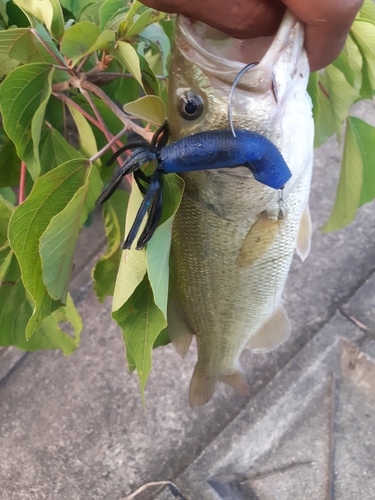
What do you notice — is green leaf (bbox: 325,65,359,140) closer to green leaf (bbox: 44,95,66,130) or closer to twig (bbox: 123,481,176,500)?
green leaf (bbox: 44,95,66,130)

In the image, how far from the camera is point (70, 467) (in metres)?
1.28

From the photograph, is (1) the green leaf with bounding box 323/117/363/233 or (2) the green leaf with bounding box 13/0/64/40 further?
(1) the green leaf with bounding box 323/117/363/233

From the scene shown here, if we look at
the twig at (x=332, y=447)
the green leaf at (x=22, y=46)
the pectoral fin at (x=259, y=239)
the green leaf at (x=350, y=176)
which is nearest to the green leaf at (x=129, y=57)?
the green leaf at (x=22, y=46)

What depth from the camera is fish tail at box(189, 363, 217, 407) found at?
2.88 feet

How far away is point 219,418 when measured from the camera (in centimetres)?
131

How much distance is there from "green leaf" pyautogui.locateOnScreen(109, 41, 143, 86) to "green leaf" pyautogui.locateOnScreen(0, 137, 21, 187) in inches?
12.7

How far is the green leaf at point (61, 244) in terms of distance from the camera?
0.48m

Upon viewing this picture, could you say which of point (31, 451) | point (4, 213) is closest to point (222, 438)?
point (31, 451)

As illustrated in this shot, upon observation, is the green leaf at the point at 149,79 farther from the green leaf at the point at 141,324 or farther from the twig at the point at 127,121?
the green leaf at the point at 141,324

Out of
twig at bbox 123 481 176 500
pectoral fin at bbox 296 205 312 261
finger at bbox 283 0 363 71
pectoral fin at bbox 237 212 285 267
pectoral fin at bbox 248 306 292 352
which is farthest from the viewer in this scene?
twig at bbox 123 481 176 500

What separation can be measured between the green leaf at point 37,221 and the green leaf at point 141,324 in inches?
4.0

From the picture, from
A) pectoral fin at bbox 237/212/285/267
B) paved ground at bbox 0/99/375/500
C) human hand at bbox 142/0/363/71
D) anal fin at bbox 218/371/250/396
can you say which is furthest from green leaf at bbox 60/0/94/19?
paved ground at bbox 0/99/375/500

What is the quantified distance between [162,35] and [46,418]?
1161 millimetres

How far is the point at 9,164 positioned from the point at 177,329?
410mm
